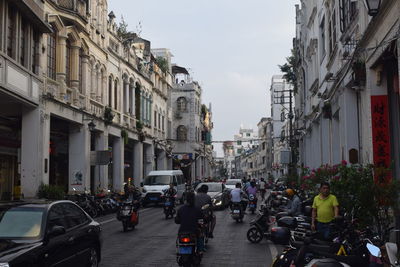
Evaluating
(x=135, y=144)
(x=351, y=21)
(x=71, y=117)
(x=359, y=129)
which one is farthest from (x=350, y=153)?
(x=135, y=144)

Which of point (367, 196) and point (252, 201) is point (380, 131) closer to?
point (367, 196)

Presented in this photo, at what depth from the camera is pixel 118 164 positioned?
36125 millimetres

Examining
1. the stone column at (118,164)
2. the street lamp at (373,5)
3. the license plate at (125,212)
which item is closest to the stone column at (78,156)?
the stone column at (118,164)

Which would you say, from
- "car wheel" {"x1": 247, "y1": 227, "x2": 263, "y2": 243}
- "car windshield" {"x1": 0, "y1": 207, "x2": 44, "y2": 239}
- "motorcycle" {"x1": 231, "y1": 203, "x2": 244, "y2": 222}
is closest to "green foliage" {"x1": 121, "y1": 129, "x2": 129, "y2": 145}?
"motorcycle" {"x1": 231, "y1": 203, "x2": 244, "y2": 222}

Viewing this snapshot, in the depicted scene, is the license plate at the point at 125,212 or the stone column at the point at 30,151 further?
the stone column at the point at 30,151

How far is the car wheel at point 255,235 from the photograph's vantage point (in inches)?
571

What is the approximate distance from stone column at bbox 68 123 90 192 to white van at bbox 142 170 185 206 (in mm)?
4171

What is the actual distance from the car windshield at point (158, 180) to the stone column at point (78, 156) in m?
5.14

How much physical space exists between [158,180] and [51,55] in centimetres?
1125

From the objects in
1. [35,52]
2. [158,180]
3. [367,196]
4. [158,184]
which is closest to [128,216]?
[35,52]

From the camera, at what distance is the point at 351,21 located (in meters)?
17.4

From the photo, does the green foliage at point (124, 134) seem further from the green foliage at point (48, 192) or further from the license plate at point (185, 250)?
the license plate at point (185, 250)

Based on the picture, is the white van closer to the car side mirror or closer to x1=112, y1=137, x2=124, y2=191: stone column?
x1=112, y1=137, x2=124, y2=191: stone column

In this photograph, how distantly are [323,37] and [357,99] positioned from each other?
32.3 ft
